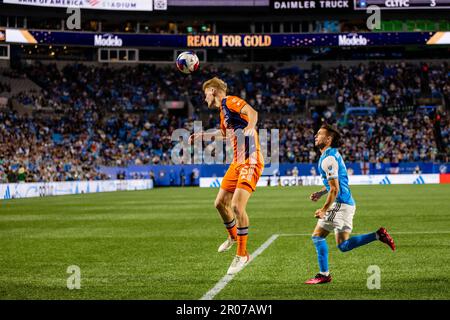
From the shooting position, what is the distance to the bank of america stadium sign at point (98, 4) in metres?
58.7

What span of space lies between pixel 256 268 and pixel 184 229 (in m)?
8.21

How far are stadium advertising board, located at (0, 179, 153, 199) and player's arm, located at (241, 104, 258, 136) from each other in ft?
100

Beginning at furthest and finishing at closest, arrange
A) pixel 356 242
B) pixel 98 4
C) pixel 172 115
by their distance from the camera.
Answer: pixel 172 115 < pixel 98 4 < pixel 356 242

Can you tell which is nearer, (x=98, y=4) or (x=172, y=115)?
(x=98, y=4)

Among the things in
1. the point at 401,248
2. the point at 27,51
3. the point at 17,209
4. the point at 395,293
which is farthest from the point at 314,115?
the point at 395,293

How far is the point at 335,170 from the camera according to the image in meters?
9.12

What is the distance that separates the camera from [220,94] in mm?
10898

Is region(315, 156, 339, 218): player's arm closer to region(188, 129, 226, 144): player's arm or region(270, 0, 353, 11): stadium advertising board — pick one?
region(188, 129, 226, 144): player's arm

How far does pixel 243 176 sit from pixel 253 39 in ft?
187

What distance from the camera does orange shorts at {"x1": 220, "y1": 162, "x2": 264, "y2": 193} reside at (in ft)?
34.7

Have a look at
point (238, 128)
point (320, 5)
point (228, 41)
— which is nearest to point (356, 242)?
point (238, 128)

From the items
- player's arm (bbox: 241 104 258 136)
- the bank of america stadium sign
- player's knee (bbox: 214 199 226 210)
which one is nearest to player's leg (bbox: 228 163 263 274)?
player's arm (bbox: 241 104 258 136)

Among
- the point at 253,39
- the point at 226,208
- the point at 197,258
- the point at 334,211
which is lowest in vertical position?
the point at 197,258

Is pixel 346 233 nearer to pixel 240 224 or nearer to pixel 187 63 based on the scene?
pixel 240 224
